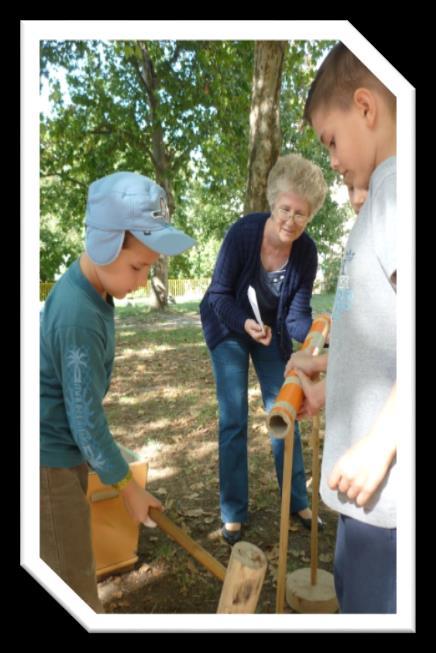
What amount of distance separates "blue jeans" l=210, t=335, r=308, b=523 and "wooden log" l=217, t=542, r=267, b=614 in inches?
45.6

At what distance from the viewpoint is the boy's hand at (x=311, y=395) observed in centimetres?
164

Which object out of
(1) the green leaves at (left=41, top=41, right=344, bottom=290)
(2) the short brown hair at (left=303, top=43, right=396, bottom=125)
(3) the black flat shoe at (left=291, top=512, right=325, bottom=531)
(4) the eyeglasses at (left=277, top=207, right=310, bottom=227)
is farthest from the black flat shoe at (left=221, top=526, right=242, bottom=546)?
(1) the green leaves at (left=41, top=41, right=344, bottom=290)

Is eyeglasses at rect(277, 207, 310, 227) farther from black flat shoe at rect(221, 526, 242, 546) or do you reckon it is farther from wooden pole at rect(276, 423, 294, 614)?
black flat shoe at rect(221, 526, 242, 546)

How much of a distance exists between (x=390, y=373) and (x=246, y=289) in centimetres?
124

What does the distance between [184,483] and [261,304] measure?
4.34 feet

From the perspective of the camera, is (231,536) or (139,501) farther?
(231,536)

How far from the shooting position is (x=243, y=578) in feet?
4.50

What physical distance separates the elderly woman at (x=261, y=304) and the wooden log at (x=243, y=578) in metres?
1.04

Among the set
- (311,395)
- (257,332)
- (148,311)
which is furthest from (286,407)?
(148,311)

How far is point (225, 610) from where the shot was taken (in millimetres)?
1429

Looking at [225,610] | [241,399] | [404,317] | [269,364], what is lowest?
[225,610]

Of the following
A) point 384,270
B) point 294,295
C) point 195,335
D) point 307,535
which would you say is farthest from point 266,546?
point 195,335

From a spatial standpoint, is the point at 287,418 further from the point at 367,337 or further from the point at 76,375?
the point at 76,375

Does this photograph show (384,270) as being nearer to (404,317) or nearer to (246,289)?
(404,317)
